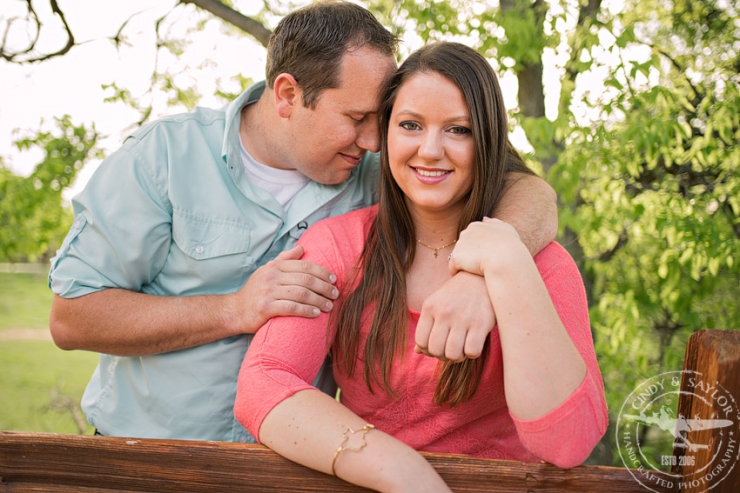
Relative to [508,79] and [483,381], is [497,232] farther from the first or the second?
[508,79]

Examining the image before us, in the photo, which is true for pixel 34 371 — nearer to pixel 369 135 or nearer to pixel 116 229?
pixel 116 229

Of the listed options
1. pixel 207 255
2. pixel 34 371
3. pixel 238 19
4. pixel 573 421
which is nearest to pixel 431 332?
pixel 573 421

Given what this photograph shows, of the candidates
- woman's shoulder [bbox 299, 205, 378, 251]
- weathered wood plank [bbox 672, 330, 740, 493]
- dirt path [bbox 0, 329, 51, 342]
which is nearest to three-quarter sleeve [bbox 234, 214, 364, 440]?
woman's shoulder [bbox 299, 205, 378, 251]

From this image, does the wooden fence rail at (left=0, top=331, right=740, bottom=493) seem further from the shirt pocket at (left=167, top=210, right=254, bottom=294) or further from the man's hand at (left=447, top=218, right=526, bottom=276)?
the shirt pocket at (left=167, top=210, right=254, bottom=294)

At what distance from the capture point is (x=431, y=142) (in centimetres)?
171

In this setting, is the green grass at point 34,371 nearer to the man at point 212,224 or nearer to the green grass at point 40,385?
the green grass at point 40,385

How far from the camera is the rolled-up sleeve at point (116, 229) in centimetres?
195

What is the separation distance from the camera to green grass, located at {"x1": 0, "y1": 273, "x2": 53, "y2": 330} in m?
6.53

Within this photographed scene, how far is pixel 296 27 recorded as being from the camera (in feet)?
7.47

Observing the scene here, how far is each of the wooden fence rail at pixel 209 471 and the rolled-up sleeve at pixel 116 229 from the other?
0.68m

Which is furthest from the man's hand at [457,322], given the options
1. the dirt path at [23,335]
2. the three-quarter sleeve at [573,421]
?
the dirt path at [23,335]

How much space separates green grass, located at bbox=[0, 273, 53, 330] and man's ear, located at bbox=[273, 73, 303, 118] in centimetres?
509

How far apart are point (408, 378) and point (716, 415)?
31.6 inches

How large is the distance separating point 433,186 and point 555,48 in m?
1.92
